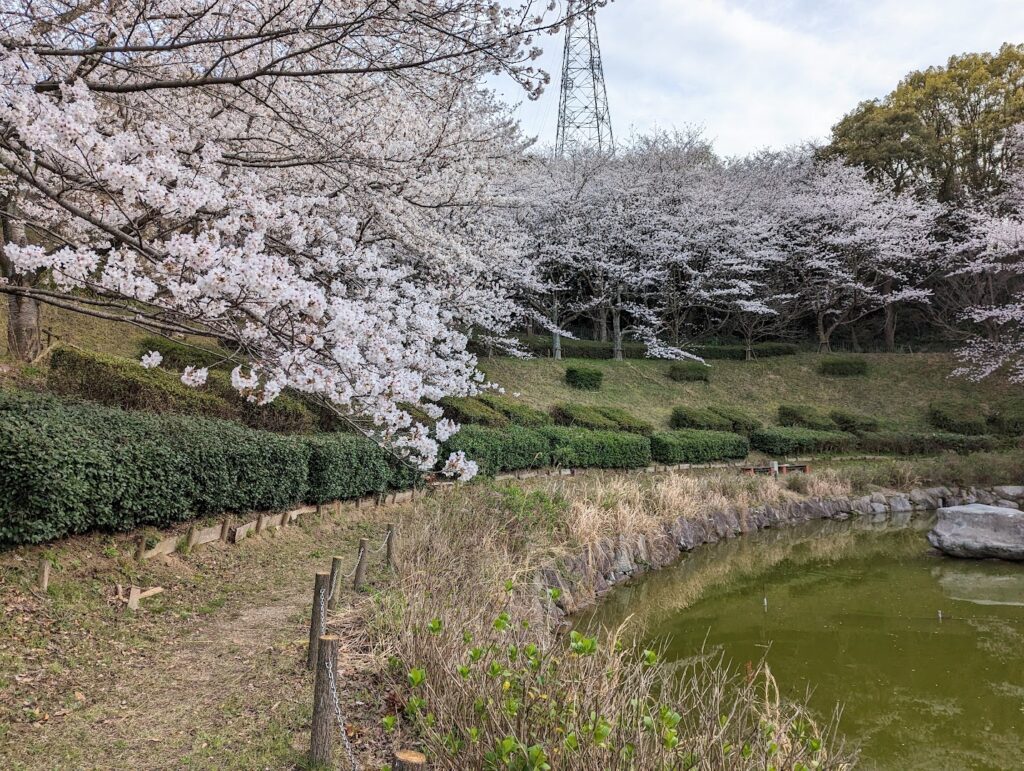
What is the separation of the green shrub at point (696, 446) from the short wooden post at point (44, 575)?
10902mm

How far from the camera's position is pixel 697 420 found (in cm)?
1600

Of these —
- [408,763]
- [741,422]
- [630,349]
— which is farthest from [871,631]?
[630,349]

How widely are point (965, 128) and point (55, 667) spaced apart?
29389mm

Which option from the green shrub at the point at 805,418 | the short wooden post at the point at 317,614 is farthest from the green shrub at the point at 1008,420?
the short wooden post at the point at 317,614

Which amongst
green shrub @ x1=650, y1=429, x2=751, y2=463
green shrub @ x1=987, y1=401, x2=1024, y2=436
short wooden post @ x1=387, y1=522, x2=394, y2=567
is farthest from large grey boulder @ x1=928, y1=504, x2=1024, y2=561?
green shrub @ x1=987, y1=401, x2=1024, y2=436

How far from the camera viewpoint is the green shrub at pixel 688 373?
20328mm

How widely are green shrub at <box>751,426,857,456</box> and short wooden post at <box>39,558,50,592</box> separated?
14.5 meters

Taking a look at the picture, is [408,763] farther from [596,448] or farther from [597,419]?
[597,419]

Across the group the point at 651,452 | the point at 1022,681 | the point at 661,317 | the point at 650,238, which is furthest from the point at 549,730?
the point at 661,317

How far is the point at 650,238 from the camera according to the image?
21469 millimetres

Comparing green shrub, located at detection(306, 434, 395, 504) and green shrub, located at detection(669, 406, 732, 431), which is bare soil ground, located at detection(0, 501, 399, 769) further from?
green shrub, located at detection(669, 406, 732, 431)

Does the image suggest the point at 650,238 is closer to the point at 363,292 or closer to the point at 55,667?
the point at 363,292

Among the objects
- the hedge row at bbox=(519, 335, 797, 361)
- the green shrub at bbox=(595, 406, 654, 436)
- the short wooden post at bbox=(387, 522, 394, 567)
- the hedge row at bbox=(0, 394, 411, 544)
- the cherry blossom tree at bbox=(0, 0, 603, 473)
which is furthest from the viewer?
the hedge row at bbox=(519, 335, 797, 361)

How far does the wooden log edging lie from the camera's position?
708 centimetres
